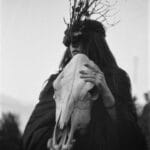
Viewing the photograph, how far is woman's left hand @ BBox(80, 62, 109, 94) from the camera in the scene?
1449mm

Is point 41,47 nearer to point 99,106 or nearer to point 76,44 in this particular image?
point 76,44

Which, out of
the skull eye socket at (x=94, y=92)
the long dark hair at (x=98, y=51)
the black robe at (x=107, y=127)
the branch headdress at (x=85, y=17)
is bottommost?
the black robe at (x=107, y=127)

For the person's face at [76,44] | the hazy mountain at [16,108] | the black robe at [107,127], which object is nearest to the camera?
the black robe at [107,127]

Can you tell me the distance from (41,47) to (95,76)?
1.09 feet

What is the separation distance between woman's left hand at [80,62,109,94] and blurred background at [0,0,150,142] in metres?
0.11

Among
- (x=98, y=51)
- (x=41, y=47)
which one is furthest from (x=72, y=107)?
(x=41, y=47)

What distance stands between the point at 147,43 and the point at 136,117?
0.98 feet

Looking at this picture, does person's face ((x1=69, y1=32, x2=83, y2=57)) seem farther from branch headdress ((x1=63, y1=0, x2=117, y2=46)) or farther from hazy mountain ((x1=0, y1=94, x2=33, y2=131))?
hazy mountain ((x1=0, y1=94, x2=33, y2=131))

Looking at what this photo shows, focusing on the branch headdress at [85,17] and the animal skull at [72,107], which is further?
the branch headdress at [85,17]

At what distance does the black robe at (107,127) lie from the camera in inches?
56.4

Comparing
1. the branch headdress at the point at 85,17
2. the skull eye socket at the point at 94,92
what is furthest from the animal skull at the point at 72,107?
the branch headdress at the point at 85,17

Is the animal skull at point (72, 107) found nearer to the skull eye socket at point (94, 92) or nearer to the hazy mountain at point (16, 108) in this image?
the skull eye socket at point (94, 92)

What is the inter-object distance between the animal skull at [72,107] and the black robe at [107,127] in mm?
22

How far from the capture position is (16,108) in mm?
1767
